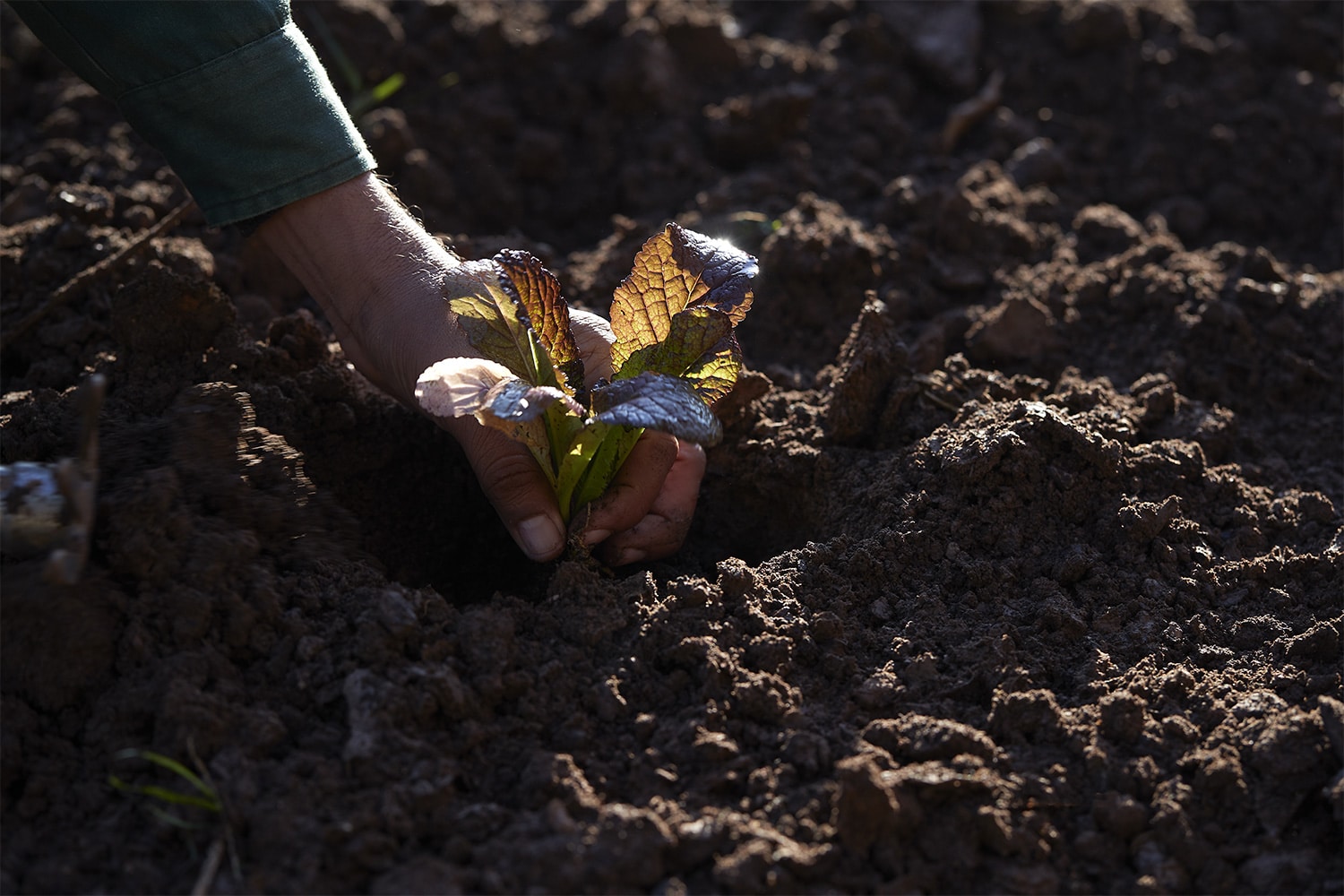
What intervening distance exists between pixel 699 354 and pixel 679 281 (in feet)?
0.47

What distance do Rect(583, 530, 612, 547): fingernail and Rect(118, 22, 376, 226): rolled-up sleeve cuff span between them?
0.94 metres

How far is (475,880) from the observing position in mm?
1530

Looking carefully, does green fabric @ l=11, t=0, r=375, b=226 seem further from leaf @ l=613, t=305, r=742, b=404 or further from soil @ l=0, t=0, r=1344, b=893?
leaf @ l=613, t=305, r=742, b=404

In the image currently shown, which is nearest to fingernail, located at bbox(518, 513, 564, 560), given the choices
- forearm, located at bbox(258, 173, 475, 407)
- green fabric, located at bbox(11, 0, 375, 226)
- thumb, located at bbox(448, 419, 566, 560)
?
thumb, located at bbox(448, 419, 566, 560)

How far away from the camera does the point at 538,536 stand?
6.89ft

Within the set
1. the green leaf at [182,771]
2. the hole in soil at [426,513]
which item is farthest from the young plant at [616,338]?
the green leaf at [182,771]

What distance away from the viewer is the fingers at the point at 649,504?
2156mm

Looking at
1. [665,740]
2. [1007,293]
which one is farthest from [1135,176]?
[665,740]

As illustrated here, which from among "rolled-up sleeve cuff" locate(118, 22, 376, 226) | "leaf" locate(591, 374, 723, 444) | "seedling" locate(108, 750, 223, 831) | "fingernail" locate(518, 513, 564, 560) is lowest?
"fingernail" locate(518, 513, 564, 560)

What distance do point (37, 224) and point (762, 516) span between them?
2.13 metres

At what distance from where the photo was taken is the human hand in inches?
83.4

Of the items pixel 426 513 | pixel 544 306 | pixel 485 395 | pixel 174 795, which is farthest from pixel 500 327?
pixel 174 795

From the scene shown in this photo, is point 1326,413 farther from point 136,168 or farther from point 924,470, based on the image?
point 136,168

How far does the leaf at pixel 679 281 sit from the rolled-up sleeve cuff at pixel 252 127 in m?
0.74
